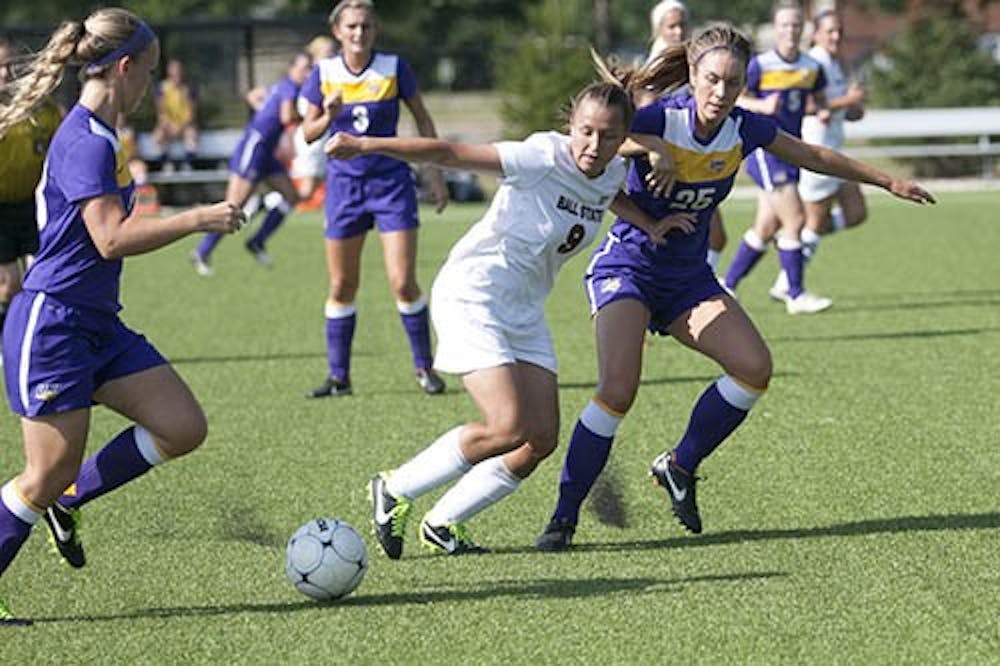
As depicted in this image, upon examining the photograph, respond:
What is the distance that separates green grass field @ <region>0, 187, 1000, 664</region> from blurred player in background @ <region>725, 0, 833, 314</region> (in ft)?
2.35

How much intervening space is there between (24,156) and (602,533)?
4577 millimetres

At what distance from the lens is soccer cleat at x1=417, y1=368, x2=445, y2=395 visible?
32.9 feet

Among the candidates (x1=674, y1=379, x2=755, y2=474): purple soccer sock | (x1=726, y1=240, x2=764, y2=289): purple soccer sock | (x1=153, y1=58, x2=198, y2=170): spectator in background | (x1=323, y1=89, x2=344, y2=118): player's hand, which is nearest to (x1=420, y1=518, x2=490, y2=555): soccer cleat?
(x1=674, y1=379, x2=755, y2=474): purple soccer sock

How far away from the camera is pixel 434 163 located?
5738 mm

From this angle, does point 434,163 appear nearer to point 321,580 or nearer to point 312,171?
Answer: point 321,580

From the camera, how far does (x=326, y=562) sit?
18.7 feet

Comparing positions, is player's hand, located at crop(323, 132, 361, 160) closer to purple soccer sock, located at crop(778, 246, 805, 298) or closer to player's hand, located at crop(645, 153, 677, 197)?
player's hand, located at crop(645, 153, 677, 197)

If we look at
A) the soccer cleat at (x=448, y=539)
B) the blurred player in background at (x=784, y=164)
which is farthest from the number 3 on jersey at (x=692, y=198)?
the blurred player in background at (x=784, y=164)

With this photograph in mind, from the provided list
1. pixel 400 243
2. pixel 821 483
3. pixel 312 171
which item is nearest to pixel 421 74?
pixel 312 171

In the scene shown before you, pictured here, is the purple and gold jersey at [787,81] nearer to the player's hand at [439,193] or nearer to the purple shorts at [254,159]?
the player's hand at [439,193]

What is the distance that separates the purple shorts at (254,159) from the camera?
15.7 m

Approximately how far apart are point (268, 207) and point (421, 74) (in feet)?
46.2

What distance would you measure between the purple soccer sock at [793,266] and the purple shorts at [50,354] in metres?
7.75

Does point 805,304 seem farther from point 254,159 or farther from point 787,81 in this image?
point 254,159
